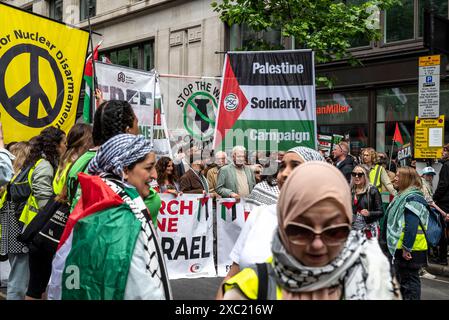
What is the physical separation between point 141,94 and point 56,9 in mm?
22269

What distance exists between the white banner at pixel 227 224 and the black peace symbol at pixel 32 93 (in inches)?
116

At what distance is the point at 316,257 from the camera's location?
193 centimetres

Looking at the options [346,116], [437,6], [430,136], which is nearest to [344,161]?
[430,136]

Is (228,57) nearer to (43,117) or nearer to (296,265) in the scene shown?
(43,117)

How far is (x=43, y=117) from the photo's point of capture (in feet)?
20.5

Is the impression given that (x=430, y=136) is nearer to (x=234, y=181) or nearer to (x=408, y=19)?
(x=234, y=181)

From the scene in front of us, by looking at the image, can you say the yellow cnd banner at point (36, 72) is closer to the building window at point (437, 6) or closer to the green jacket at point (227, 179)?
the green jacket at point (227, 179)

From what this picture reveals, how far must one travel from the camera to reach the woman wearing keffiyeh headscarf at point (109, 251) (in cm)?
241

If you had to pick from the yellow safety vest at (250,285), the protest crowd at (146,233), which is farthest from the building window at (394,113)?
the yellow safety vest at (250,285)

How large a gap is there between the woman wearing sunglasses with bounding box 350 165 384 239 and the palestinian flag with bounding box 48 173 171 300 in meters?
5.24

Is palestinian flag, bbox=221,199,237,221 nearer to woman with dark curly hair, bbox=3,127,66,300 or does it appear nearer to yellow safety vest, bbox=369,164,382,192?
woman with dark curly hair, bbox=3,127,66,300

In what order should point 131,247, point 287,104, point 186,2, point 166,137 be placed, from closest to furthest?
point 131,247 → point 287,104 → point 166,137 → point 186,2
